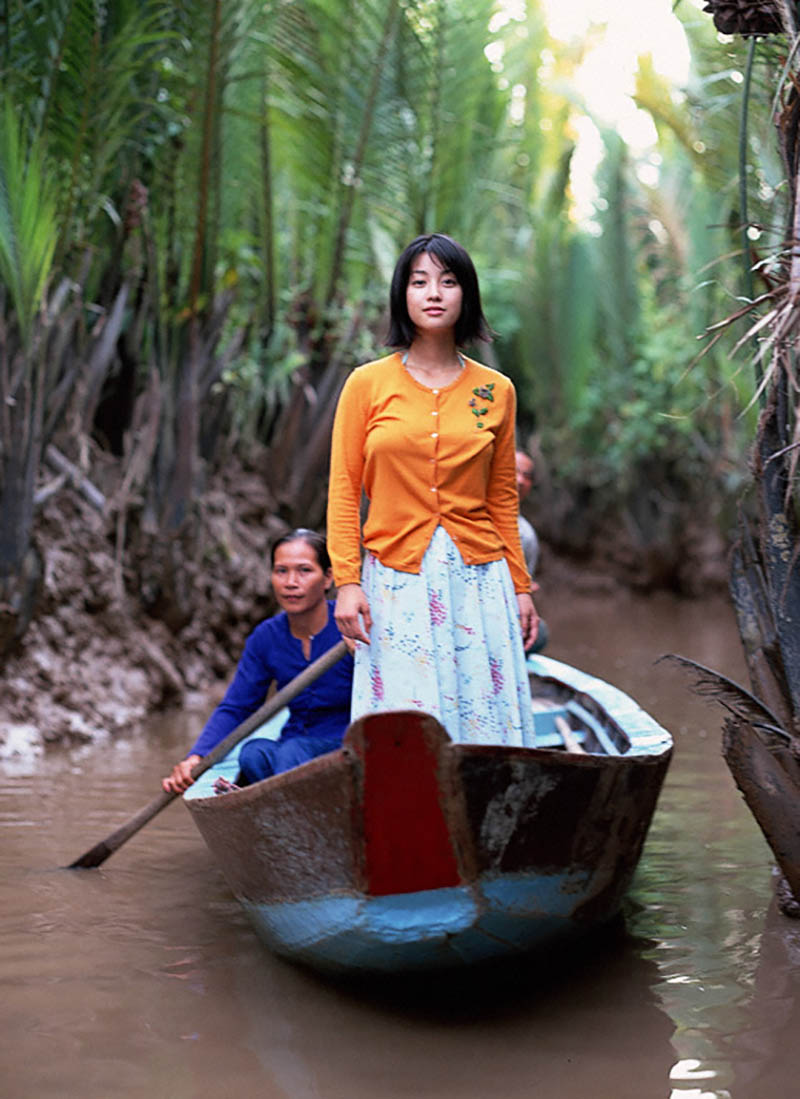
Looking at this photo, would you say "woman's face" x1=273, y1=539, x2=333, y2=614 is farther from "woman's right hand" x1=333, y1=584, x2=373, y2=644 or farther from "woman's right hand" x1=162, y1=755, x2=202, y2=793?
"woman's right hand" x1=333, y1=584, x2=373, y2=644

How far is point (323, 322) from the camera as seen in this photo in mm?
8008

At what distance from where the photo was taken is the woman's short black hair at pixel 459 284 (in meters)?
2.75

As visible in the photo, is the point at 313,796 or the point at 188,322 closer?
the point at 313,796

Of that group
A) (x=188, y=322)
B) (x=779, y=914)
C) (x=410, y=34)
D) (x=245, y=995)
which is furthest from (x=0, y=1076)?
(x=410, y=34)

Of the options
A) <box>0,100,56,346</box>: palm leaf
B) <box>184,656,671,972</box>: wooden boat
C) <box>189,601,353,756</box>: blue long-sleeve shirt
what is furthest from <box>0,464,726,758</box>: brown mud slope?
<box>184,656,671,972</box>: wooden boat

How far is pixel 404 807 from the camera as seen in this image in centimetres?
237

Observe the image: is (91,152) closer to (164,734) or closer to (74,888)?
(164,734)

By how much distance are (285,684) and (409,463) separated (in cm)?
98

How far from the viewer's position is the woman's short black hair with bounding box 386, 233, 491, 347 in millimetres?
2748

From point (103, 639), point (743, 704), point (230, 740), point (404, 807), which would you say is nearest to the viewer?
point (404, 807)

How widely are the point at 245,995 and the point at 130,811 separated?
177 cm

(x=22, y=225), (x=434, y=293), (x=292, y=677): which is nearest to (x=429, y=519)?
(x=434, y=293)

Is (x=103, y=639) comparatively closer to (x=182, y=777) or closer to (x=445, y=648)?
(x=182, y=777)

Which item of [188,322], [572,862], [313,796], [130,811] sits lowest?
[130,811]
